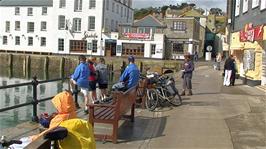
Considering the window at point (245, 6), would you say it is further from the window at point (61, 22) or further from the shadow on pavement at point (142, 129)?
the window at point (61, 22)

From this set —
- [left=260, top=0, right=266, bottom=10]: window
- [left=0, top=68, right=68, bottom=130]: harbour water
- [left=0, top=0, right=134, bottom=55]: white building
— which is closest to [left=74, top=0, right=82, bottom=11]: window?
[left=0, top=0, right=134, bottom=55]: white building

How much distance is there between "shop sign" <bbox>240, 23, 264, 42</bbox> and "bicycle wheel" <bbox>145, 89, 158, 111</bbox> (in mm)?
8696

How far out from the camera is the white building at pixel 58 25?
70125 millimetres

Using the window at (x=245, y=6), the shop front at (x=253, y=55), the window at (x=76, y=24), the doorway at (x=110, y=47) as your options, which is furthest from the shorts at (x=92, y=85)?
the window at (x=76, y=24)

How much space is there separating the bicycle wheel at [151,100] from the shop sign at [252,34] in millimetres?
8696

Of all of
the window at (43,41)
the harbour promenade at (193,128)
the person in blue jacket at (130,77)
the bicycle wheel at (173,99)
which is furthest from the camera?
the window at (43,41)

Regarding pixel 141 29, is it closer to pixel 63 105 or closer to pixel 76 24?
pixel 76 24

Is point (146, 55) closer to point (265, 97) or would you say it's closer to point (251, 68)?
point (251, 68)

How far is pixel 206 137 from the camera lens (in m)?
9.15

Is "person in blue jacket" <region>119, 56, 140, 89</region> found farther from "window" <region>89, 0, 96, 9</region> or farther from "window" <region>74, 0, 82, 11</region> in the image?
"window" <region>74, 0, 82, 11</region>

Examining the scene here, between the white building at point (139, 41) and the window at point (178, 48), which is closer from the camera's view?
the white building at point (139, 41)

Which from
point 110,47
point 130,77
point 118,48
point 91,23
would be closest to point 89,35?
point 91,23

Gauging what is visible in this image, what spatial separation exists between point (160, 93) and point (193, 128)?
3.54 m

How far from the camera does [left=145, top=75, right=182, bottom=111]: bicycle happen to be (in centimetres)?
1305
